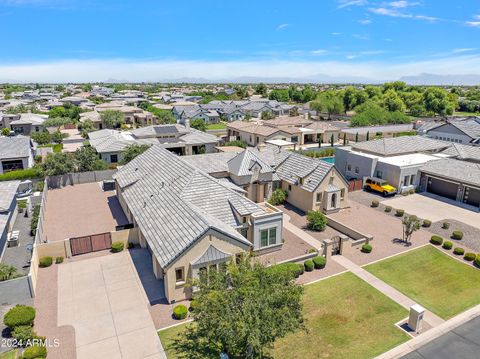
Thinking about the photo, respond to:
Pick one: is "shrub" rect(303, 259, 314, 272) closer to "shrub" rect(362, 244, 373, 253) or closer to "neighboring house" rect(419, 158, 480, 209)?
"shrub" rect(362, 244, 373, 253)

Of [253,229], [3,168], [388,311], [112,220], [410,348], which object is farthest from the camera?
[3,168]

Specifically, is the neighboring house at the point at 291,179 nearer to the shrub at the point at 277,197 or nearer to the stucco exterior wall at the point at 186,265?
the shrub at the point at 277,197

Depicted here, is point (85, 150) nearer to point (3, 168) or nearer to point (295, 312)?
point (3, 168)

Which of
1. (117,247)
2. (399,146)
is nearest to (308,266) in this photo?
(117,247)

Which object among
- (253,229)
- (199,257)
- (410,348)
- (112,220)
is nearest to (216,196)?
(253,229)

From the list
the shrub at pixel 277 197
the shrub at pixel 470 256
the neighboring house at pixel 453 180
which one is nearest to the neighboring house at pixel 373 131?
the neighboring house at pixel 453 180

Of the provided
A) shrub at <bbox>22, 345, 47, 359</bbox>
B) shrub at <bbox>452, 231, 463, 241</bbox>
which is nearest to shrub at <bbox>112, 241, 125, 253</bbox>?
shrub at <bbox>22, 345, 47, 359</bbox>
